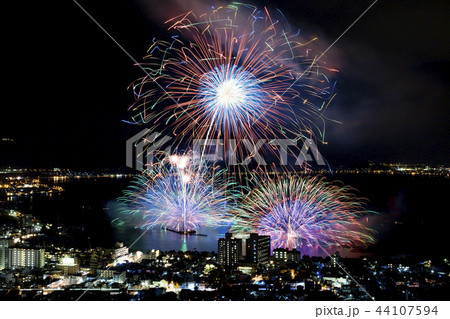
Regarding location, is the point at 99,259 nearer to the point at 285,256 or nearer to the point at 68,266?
the point at 68,266

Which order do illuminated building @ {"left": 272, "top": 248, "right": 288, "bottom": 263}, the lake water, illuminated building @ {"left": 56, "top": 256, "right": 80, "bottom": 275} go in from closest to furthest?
illuminated building @ {"left": 56, "top": 256, "right": 80, "bottom": 275} < illuminated building @ {"left": 272, "top": 248, "right": 288, "bottom": 263} < the lake water

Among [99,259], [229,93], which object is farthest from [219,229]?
[229,93]

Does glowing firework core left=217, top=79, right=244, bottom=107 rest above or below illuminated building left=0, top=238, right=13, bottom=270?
above

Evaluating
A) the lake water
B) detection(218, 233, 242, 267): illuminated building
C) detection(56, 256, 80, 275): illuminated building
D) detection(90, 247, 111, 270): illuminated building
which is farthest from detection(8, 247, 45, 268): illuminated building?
the lake water

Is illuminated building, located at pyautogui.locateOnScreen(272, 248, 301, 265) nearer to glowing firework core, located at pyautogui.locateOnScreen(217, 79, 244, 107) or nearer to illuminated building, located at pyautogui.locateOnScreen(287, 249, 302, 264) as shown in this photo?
illuminated building, located at pyautogui.locateOnScreen(287, 249, 302, 264)

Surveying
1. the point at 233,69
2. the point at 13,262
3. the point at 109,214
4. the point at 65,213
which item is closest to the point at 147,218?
the point at 109,214

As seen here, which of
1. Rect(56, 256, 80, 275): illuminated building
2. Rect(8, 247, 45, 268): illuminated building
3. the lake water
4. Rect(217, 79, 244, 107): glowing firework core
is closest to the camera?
Rect(217, 79, 244, 107): glowing firework core

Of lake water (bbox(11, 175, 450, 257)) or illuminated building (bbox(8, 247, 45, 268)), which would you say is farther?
lake water (bbox(11, 175, 450, 257))

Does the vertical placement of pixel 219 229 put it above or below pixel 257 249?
below
